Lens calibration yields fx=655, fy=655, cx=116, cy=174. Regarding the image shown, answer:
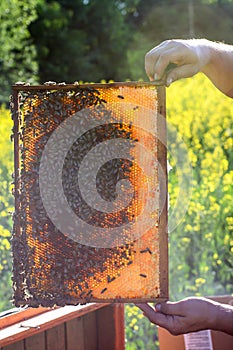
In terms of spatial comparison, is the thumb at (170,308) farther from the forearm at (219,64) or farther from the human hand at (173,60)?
the forearm at (219,64)

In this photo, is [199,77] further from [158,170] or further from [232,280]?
[158,170]

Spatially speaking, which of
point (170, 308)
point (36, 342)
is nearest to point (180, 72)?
point (170, 308)

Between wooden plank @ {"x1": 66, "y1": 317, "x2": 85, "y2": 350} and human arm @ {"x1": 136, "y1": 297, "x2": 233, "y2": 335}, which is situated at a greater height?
human arm @ {"x1": 136, "y1": 297, "x2": 233, "y2": 335}

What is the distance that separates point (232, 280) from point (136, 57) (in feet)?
61.1

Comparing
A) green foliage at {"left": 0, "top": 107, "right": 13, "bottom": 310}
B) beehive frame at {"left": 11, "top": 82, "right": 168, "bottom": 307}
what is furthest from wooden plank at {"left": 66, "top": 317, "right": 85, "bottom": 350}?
green foliage at {"left": 0, "top": 107, "right": 13, "bottom": 310}

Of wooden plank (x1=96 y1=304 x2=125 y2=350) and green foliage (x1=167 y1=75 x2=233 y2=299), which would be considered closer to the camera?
wooden plank (x1=96 y1=304 x2=125 y2=350)

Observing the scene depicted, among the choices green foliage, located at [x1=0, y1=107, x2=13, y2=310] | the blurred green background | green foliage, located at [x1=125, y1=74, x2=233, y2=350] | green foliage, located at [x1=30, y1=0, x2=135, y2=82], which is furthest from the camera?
green foliage, located at [x1=30, y1=0, x2=135, y2=82]

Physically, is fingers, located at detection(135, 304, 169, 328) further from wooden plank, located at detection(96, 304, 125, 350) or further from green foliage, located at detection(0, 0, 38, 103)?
green foliage, located at detection(0, 0, 38, 103)

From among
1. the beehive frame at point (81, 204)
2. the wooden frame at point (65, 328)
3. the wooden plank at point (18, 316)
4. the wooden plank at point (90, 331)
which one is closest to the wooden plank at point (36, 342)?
the wooden frame at point (65, 328)

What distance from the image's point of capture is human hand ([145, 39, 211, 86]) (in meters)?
2.56

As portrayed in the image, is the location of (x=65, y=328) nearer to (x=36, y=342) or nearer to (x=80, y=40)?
(x=36, y=342)

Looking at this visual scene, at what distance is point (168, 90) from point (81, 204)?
815cm

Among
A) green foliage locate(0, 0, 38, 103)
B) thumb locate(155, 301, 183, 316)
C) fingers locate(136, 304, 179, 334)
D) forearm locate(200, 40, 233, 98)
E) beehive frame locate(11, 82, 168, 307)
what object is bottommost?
fingers locate(136, 304, 179, 334)

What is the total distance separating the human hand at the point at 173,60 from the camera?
2557 millimetres
